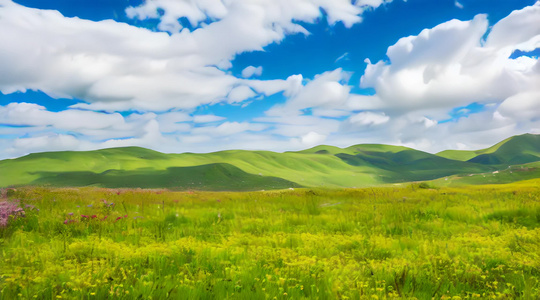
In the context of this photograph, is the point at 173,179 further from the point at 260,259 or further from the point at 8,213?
the point at 260,259

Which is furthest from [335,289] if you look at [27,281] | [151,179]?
[151,179]

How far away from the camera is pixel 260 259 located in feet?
18.5

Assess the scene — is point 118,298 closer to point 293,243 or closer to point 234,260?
point 234,260

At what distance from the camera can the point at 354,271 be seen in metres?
4.99

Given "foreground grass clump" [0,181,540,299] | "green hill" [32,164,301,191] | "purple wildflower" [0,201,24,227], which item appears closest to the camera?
"foreground grass clump" [0,181,540,299]

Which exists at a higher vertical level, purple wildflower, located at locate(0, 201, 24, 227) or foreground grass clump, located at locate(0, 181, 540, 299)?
purple wildflower, located at locate(0, 201, 24, 227)

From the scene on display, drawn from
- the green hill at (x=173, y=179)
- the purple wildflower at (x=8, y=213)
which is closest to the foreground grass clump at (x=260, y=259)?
the purple wildflower at (x=8, y=213)

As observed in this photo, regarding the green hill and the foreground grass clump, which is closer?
the foreground grass clump

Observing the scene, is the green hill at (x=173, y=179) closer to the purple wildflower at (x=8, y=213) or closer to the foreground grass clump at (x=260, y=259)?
the purple wildflower at (x=8, y=213)

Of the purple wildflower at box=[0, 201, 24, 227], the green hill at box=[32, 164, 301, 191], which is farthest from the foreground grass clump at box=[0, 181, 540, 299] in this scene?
the green hill at box=[32, 164, 301, 191]

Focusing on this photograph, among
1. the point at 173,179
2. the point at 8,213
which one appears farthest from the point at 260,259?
the point at 173,179

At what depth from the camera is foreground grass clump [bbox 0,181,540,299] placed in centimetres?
423

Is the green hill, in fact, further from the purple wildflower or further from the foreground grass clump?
the foreground grass clump

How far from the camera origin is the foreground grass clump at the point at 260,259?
4.23m
